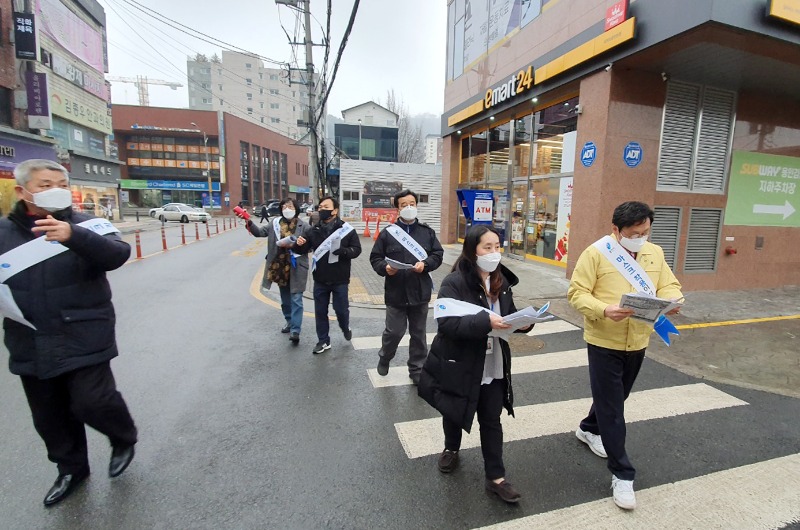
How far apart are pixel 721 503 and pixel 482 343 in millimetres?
1899

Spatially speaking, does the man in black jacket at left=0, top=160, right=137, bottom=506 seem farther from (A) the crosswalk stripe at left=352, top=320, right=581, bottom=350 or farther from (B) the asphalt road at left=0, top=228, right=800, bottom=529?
(A) the crosswalk stripe at left=352, top=320, right=581, bottom=350

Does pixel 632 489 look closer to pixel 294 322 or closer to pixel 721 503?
→ pixel 721 503

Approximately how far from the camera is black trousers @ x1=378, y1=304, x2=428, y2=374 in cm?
414

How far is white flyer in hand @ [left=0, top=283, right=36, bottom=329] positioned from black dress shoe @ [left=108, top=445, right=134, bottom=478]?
1.08 m

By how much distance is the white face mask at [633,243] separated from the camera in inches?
103

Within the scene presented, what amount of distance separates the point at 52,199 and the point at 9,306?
639 millimetres

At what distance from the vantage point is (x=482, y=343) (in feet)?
8.06

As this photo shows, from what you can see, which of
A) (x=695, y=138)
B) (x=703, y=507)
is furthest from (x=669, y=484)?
(x=695, y=138)

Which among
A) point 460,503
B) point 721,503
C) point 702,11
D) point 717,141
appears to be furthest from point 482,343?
point 717,141

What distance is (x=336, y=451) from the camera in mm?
3064

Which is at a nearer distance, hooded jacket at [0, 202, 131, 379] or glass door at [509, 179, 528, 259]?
hooded jacket at [0, 202, 131, 379]

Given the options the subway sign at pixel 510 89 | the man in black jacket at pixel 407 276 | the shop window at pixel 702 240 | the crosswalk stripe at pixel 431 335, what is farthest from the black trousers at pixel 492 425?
the subway sign at pixel 510 89

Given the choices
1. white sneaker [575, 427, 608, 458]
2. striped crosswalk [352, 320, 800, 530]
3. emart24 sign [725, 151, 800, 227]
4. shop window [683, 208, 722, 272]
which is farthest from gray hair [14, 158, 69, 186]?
emart24 sign [725, 151, 800, 227]

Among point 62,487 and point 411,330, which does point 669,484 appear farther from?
point 62,487
